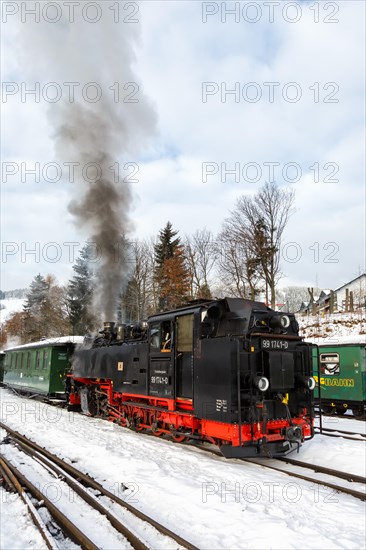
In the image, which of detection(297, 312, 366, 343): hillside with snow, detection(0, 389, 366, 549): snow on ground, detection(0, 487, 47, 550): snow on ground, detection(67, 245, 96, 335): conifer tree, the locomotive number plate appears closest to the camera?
detection(0, 487, 47, 550): snow on ground

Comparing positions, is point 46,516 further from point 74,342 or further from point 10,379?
point 10,379

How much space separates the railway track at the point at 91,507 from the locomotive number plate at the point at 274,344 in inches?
127

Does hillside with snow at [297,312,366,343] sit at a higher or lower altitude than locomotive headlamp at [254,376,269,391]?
higher

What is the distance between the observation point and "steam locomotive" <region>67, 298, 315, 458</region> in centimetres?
652

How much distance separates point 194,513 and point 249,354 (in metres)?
2.56

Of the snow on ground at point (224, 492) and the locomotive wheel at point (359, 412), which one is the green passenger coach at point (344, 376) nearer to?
the locomotive wheel at point (359, 412)

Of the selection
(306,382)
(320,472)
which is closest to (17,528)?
(320,472)

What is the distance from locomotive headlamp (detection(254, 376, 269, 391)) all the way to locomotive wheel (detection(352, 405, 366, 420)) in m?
8.67

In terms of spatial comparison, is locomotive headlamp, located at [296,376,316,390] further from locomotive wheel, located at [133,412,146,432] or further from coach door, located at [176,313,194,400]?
locomotive wheel, located at [133,412,146,432]

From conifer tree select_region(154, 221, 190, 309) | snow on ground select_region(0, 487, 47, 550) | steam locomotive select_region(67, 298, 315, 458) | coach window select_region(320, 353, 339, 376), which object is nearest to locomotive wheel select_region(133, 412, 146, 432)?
steam locomotive select_region(67, 298, 315, 458)

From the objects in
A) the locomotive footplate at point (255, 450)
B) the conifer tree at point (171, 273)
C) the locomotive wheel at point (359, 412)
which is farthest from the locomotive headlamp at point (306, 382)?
the conifer tree at point (171, 273)

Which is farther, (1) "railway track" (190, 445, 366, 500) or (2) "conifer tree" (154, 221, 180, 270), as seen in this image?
(2) "conifer tree" (154, 221, 180, 270)

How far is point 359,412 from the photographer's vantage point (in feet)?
45.2

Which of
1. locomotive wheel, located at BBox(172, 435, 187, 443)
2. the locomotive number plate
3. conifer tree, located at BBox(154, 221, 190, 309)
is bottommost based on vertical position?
locomotive wheel, located at BBox(172, 435, 187, 443)
